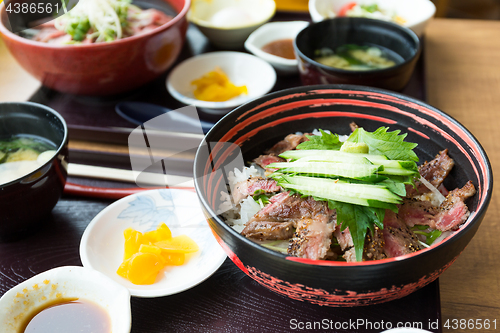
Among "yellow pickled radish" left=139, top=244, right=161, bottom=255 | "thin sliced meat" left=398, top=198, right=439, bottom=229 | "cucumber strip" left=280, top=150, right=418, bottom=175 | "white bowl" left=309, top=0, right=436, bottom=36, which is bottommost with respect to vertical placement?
"yellow pickled radish" left=139, top=244, right=161, bottom=255

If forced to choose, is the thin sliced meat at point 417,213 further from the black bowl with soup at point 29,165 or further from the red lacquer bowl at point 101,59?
the red lacquer bowl at point 101,59

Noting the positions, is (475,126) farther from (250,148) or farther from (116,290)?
(116,290)

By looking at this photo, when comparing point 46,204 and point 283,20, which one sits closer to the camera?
point 46,204

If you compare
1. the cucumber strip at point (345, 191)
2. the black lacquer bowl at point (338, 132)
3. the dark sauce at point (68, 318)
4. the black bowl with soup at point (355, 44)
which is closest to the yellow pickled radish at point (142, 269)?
the dark sauce at point (68, 318)

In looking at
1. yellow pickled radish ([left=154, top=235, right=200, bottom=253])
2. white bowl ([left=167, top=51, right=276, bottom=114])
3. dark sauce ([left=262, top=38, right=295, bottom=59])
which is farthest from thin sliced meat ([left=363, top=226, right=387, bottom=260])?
dark sauce ([left=262, top=38, right=295, bottom=59])

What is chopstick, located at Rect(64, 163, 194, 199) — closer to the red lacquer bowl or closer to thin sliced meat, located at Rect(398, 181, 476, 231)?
the red lacquer bowl

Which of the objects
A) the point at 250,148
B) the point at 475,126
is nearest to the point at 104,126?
the point at 250,148
